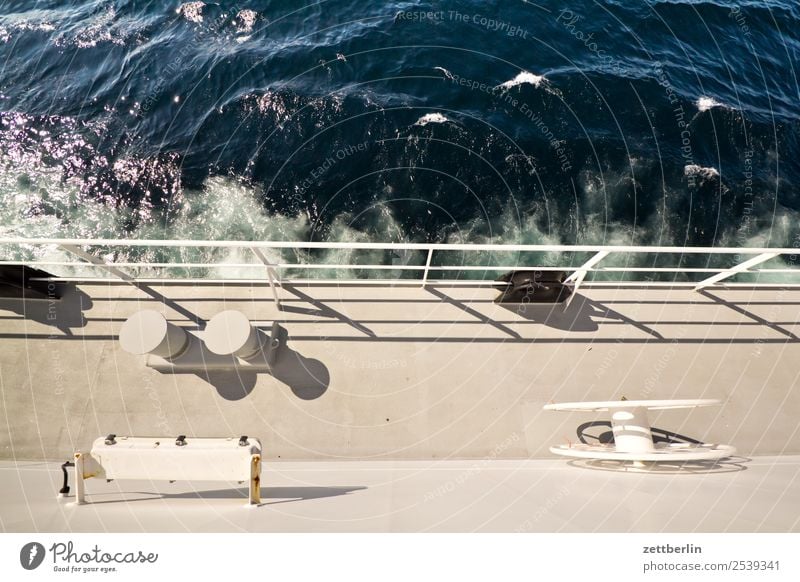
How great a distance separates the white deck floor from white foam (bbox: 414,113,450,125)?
12.0 meters

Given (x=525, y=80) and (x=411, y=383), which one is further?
(x=525, y=80)

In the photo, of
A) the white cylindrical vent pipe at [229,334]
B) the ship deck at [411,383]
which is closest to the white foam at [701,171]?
the ship deck at [411,383]

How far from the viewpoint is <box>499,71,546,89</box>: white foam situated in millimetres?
15397

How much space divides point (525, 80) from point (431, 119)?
4.25 m

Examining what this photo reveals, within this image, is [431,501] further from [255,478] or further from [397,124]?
[397,124]

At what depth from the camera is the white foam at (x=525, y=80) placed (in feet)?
50.5

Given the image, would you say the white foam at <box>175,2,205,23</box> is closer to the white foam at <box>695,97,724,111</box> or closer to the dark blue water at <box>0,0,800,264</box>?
the dark blue water at <box>0,0,800,264</box>

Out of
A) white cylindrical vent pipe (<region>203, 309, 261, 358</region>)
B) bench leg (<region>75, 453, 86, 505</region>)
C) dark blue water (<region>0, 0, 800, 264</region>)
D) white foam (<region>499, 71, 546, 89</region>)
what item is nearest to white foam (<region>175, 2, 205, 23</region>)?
dark blue water (<region>0, 0, 800, 264</region>)

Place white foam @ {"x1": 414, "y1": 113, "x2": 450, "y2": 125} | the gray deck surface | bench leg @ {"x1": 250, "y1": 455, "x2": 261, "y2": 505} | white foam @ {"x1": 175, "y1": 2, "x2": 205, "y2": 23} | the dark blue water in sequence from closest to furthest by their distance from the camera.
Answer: bench leg @ {"x1": 250, "y1": 455, "x2": 261, "y2": 505} → the gray deck surface → the dark blue water → white foam @ {"x1": 414, "y1": 113, "x2": 450, "y2": 125} → white foam @ {"x1": 175, "y1": 2, "x2": 205, "y2": 23}

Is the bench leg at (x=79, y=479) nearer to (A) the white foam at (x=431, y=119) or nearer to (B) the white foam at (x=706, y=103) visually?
(A) the white foam at (x=431, y=119)

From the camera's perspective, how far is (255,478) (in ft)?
12.7

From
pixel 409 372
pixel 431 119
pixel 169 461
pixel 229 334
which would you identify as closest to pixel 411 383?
pixel 409 372

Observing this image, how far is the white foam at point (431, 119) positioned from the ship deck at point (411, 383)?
9.24 meters
